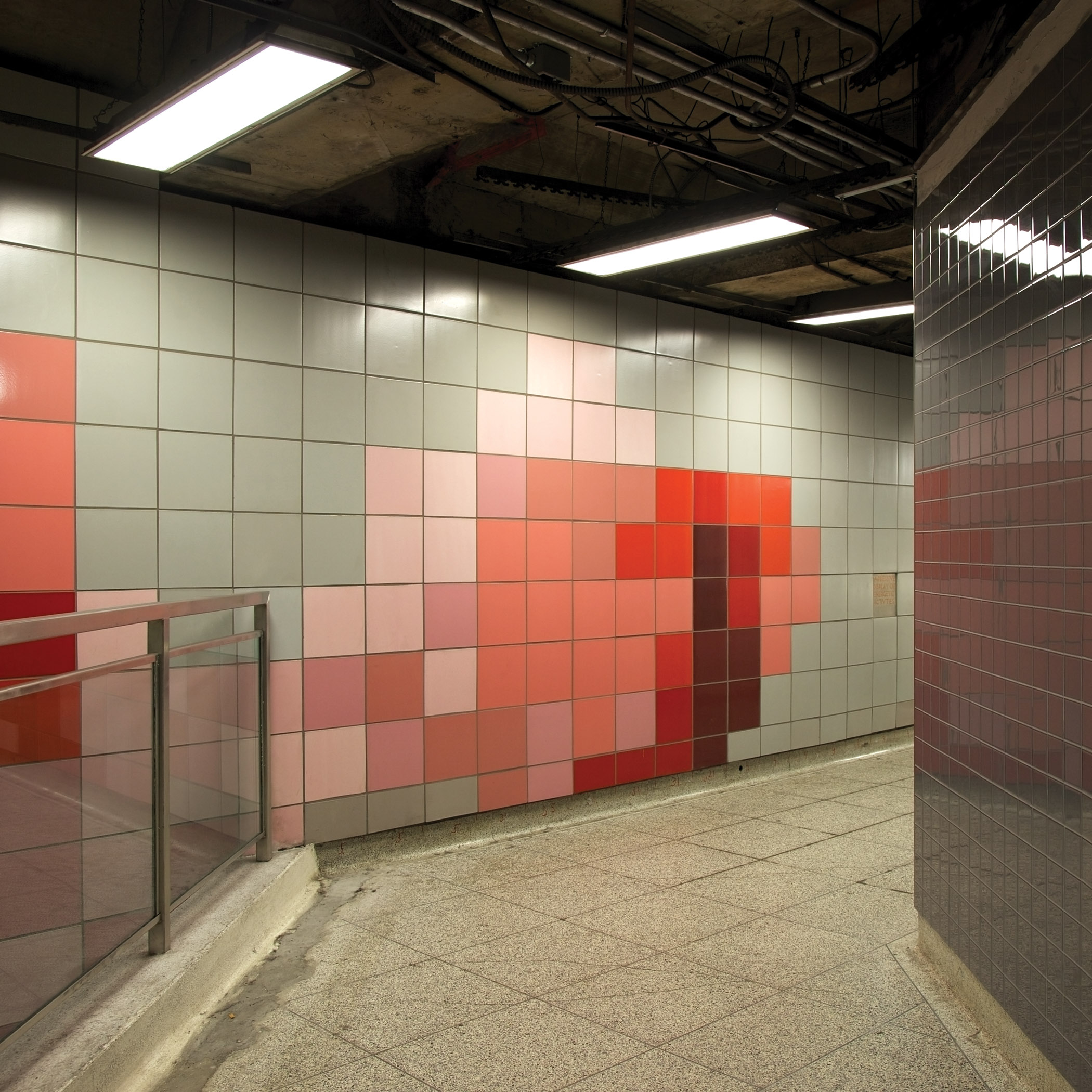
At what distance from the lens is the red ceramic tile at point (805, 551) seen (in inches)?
254

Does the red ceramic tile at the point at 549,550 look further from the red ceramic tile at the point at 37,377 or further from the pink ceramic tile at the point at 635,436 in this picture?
the red ceramic tile at the point at 37,377

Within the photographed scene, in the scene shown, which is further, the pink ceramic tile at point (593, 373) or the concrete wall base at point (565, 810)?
the pink ceramic tile at point (593, 373)

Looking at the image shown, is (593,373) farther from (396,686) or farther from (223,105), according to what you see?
(223,105)

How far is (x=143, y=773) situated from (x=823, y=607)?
504 centimetres

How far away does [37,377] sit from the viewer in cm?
346

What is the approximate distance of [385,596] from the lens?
14.6 ft

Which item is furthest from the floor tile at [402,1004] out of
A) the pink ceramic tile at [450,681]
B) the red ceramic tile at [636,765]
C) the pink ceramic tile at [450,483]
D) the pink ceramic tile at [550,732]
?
the red ceramic tile at [636,765]

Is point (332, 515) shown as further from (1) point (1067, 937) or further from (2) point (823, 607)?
(2) point (823, 607)

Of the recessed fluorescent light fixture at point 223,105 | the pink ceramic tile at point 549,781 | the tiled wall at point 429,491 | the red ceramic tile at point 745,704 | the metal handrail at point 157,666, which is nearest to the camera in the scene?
the metal handrail at point 157,666

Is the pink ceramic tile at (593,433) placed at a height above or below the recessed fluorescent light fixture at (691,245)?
below

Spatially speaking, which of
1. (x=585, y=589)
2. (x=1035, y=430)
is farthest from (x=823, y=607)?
(x=1035, y=430)

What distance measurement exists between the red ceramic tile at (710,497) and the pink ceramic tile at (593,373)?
34.3 inches

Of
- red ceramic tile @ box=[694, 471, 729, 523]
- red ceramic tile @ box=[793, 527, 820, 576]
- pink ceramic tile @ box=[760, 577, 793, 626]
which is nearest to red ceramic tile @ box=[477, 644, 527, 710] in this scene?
red ceramic tile @ box=[694, 471, 729, 523]

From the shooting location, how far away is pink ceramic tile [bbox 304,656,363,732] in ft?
13.8
